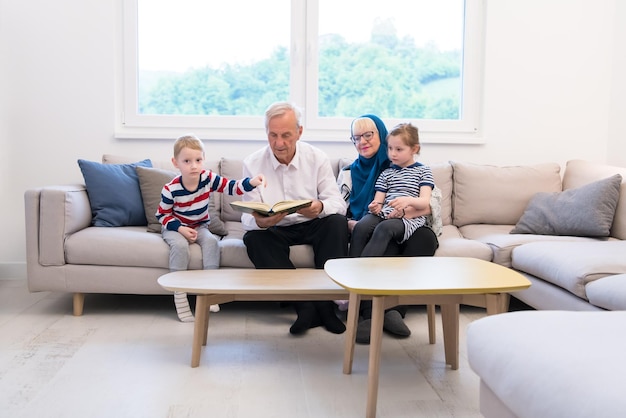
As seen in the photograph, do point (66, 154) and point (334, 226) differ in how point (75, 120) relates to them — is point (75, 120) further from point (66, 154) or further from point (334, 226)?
point (334, 226)

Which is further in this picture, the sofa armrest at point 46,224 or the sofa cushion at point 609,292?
the sofa armrest at point 46,224

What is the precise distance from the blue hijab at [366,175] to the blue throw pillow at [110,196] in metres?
1.18

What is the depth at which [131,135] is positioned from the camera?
167 inches

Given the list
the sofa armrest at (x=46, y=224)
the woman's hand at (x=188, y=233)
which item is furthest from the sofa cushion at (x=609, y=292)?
the sofa armrest at (x=46, y=224)

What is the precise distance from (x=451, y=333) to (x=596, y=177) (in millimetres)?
1797

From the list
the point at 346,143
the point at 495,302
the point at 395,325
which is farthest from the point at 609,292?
the point at 346,143

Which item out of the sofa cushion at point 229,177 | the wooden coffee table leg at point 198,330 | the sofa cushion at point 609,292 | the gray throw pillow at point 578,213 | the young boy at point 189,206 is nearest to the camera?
the sofa cushion at point 609,292

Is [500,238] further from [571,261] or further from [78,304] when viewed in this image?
[78,304]

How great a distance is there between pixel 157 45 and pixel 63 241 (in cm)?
161

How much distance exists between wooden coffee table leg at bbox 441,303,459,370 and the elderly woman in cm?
49

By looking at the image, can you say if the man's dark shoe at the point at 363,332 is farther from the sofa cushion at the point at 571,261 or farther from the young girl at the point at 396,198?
the sofa cushion at the point at 571,261

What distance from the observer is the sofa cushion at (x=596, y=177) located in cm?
356

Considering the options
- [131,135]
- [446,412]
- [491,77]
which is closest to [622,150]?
[491,77]

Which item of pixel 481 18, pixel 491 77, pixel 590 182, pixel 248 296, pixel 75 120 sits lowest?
pixel 248 296
